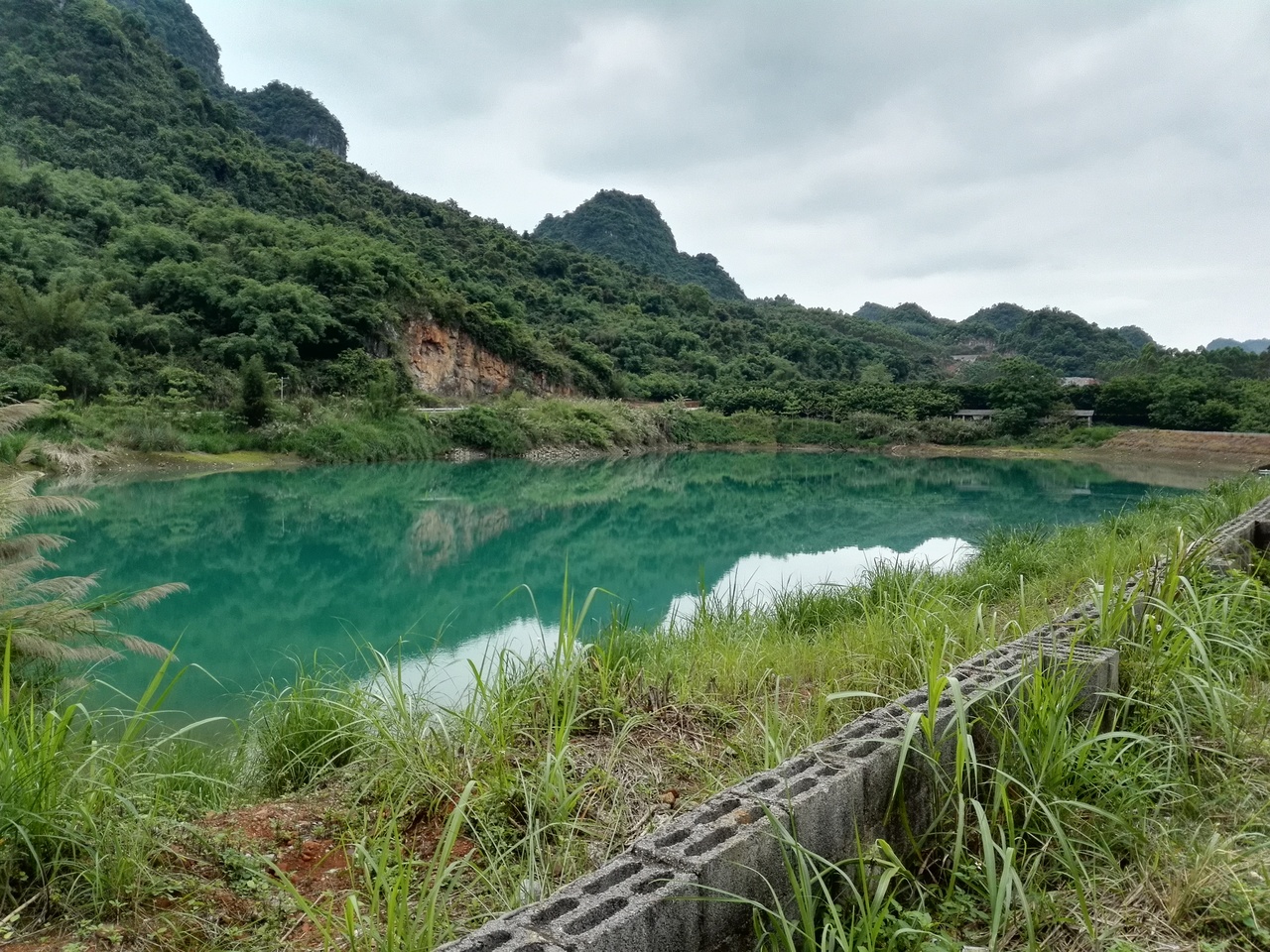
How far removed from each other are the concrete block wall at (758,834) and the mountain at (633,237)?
263ft

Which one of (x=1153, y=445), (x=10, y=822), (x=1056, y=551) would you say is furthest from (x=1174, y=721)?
(x=1153, y=445)

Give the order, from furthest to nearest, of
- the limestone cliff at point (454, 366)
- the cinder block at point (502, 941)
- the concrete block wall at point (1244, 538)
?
the limestone cliff at point (454, 366) < the concrete block wall at point (1244, 538) < the cinder block at point (502, 941)

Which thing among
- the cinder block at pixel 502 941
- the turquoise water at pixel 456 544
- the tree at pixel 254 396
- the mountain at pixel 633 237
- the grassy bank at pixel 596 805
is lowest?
the turquoise water at pixel 456 544

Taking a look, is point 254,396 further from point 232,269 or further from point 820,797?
point 820,797

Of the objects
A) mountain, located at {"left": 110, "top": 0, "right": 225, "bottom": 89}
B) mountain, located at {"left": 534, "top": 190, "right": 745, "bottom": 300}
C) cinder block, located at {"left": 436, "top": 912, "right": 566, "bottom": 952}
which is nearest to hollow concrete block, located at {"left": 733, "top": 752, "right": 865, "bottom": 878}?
cinder block, located at {"left": 436, "top": 912, "right": 566, "bottom": 952}

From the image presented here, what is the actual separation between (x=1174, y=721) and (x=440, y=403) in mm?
31280

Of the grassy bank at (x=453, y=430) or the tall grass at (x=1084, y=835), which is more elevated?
the grassy bank at (x=453, y=430)

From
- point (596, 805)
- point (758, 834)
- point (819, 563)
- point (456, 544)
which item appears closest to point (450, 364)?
point (456, 544)

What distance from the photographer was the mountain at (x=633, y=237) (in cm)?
8269

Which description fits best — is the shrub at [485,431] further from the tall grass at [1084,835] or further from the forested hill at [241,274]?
the tall grass at [1084,835]

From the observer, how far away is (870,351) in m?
59.8

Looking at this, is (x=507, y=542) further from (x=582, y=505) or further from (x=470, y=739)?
(x=470, y=739)

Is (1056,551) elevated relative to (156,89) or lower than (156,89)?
lower

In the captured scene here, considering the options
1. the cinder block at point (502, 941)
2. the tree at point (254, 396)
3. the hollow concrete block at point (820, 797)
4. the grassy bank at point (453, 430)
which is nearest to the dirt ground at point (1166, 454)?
the grassy bank at point (453, 430)
